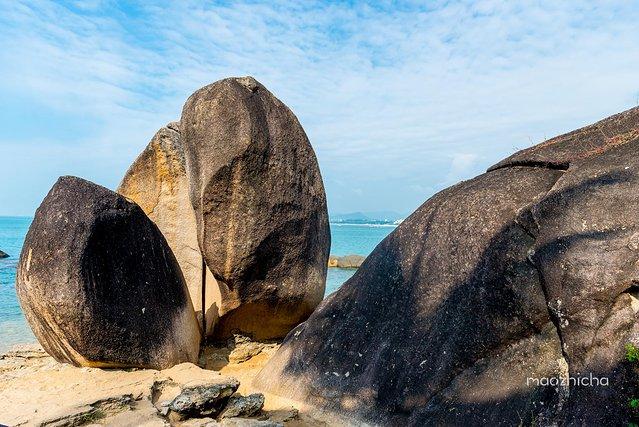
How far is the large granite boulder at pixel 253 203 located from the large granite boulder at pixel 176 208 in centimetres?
56

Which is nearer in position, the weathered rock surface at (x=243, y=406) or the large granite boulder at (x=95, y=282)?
the weathered rock surface at (x=243, y=406)

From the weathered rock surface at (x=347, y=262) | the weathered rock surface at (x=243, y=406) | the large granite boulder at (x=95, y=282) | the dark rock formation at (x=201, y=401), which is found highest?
the large granite boulder at (x=95, y=282)

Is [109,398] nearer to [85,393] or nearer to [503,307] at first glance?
[85,393]

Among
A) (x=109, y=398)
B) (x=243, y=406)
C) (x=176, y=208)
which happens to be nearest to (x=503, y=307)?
(x=243, y=406)

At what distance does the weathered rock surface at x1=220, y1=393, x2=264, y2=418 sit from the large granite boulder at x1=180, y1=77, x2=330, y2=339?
2124mm

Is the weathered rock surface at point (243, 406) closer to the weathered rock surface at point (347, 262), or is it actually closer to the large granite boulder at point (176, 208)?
the large granite boulder at point (176, 208)

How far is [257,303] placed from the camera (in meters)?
7.28

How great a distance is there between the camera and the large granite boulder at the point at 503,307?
361 cm

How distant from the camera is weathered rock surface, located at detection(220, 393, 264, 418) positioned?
492 cm

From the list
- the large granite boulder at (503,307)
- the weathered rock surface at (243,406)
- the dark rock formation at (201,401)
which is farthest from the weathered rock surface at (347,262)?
the dark rock formation at (201,401)

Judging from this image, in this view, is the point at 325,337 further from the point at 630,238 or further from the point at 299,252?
the point at 630,238

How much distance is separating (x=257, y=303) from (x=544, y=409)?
4351mm

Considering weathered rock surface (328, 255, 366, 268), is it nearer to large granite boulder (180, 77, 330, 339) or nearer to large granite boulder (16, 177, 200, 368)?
large granite boulder (180, 77, 330, 339)

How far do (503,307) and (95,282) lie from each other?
4.19 metres
